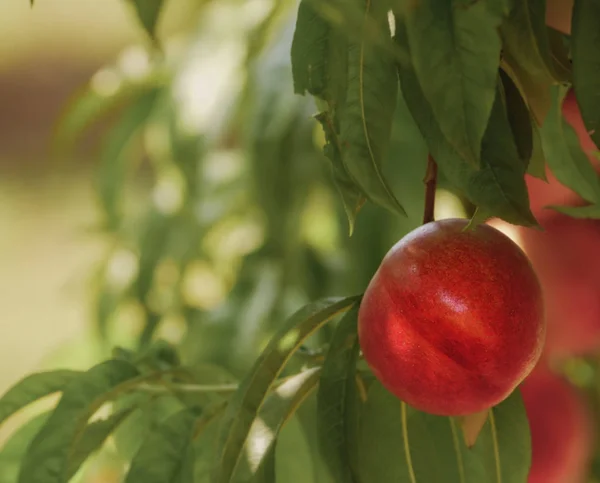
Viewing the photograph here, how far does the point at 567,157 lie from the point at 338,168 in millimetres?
110

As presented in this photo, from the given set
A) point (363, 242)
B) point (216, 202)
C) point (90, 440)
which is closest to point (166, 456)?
point (90, 440)

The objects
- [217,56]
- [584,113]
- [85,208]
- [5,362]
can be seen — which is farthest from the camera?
[85,208]

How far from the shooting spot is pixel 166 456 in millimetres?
389

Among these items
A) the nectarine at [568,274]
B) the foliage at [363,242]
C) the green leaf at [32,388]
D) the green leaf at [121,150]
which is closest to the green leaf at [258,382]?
the foliage at [363,242]

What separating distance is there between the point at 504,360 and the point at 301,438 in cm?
14

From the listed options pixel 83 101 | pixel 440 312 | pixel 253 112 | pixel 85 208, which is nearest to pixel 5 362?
pixel 85 208

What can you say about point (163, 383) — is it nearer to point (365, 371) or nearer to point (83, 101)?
point (365, 371)

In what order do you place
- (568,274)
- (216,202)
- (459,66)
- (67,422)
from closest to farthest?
(459,66) < (67,422) < (568,274) < (216,202)

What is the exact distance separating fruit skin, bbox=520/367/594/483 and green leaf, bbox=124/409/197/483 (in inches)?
11.3

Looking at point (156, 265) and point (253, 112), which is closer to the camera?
point (253, 112)

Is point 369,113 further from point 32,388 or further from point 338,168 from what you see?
point 32,388

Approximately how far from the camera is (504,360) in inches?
12.6

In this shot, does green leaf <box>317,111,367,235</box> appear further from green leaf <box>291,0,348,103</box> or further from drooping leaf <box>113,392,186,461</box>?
drooping leaf <box>113,392,186,461</box>

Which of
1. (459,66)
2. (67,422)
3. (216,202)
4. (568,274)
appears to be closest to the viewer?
(459,66)
